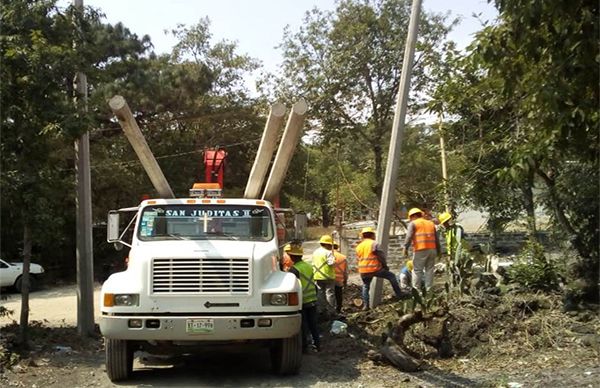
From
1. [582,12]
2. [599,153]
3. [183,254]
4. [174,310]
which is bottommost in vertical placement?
[174,310]

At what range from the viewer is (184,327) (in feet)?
23.9

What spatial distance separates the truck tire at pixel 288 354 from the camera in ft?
25.4

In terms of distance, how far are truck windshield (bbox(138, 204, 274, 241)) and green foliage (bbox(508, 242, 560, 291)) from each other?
13.0 ft

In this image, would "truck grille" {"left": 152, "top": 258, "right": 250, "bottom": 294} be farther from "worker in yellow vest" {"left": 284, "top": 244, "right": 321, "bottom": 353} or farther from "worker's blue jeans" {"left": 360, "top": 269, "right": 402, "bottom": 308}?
"worker's blue jeans" {"left": 360, "top": 269, "right": 402, "bottom": 308}

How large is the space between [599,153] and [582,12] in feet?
4.08

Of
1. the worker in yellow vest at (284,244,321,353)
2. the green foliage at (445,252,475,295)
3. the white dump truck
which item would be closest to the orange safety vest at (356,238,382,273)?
the green foliage at (445,252,475,295)

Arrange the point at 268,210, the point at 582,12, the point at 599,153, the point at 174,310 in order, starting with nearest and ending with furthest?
the point at 582,12, the point at 599,153, the point at 174,310, the point at 268,210

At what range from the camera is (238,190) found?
2972 centimetres

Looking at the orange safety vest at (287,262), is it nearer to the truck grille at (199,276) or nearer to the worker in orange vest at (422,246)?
the truck grille at (199,276)

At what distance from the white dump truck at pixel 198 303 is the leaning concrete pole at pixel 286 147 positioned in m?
1.52

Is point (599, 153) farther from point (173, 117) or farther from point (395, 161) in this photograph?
point (173, 117)

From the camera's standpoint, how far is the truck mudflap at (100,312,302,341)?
7270 mm

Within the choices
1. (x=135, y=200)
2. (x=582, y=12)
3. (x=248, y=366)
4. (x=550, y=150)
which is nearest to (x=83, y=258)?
(x=248, y=366)

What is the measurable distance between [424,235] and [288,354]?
4738mm
